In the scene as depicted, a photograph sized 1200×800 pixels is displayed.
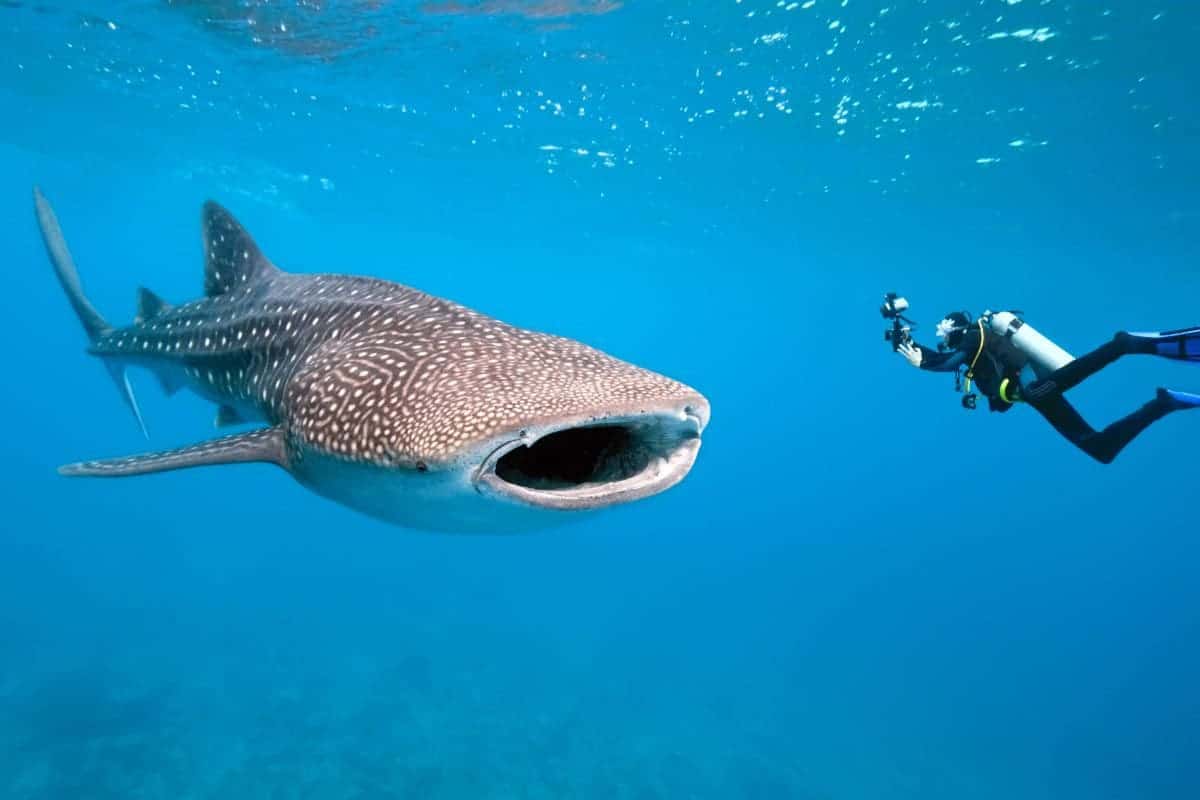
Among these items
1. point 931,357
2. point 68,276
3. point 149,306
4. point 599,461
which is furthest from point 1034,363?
point 68,276

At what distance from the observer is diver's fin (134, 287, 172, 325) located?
7.08m

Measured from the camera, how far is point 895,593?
2301 inches

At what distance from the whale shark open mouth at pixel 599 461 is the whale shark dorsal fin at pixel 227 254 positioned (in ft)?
13.7

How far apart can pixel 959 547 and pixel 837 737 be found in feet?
232

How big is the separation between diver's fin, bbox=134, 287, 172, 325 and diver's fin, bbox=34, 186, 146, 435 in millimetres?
920

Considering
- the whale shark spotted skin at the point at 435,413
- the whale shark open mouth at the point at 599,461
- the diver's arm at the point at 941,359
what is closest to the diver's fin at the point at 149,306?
the whale shark spotted skin at the point at 435,413

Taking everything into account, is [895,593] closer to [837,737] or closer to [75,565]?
[837,737]

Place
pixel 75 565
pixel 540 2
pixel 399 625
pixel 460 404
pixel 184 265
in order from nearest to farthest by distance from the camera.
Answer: pixel 460 404 < pixel 540 2 < pixel 399 625 < pixel 75 565 < pixel 184 265

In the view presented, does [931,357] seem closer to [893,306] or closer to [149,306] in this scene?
[893,306]

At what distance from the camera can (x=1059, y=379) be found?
8.09 meters

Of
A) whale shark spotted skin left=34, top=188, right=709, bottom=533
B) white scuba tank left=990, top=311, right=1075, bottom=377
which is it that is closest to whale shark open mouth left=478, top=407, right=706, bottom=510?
whale shark spotted skin left=34, top=188, right=709, bottom=533

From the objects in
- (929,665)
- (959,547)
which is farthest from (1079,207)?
(959,547)

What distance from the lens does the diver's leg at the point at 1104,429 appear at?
25.6 ft

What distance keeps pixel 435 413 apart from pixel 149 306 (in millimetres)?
6128
